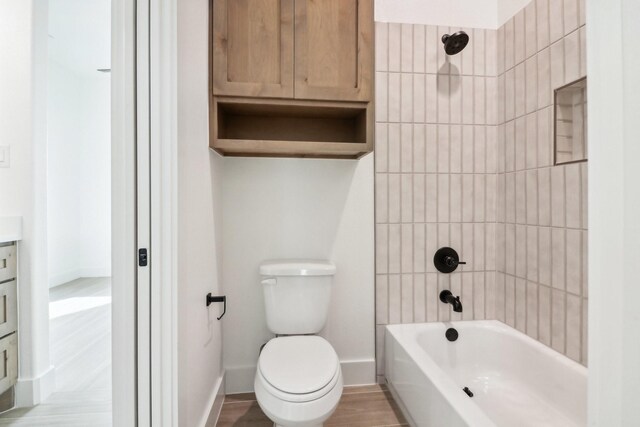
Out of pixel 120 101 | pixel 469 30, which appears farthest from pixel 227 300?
pixel 469 30

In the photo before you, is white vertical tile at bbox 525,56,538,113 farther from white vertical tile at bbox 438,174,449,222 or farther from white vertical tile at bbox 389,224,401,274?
white vertical tile at bbox 389,224,401,274

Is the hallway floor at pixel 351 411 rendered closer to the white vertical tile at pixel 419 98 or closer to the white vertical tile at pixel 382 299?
the white vertical tile at pixel 382 299

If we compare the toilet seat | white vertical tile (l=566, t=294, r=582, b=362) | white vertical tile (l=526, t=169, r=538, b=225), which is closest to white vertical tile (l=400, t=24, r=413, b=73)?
white vertical tile (l=526, t=169, r=538, b=225)

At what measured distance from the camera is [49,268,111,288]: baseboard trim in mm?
3326

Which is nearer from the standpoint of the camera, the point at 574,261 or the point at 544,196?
the point at 574,261

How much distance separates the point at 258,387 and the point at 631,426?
1197mm

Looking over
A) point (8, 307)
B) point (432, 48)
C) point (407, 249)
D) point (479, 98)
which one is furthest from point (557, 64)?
point (8, 307)

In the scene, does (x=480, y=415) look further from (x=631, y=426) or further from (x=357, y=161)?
(x=357, y=161)

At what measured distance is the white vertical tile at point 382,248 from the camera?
196 cm

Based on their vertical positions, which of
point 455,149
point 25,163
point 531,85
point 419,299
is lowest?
point 419,299

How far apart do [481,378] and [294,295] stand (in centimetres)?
118

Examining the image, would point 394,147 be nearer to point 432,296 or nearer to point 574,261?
point 432,296

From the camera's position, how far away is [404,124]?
1953 millimetres

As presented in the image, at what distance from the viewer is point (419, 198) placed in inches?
77.7
